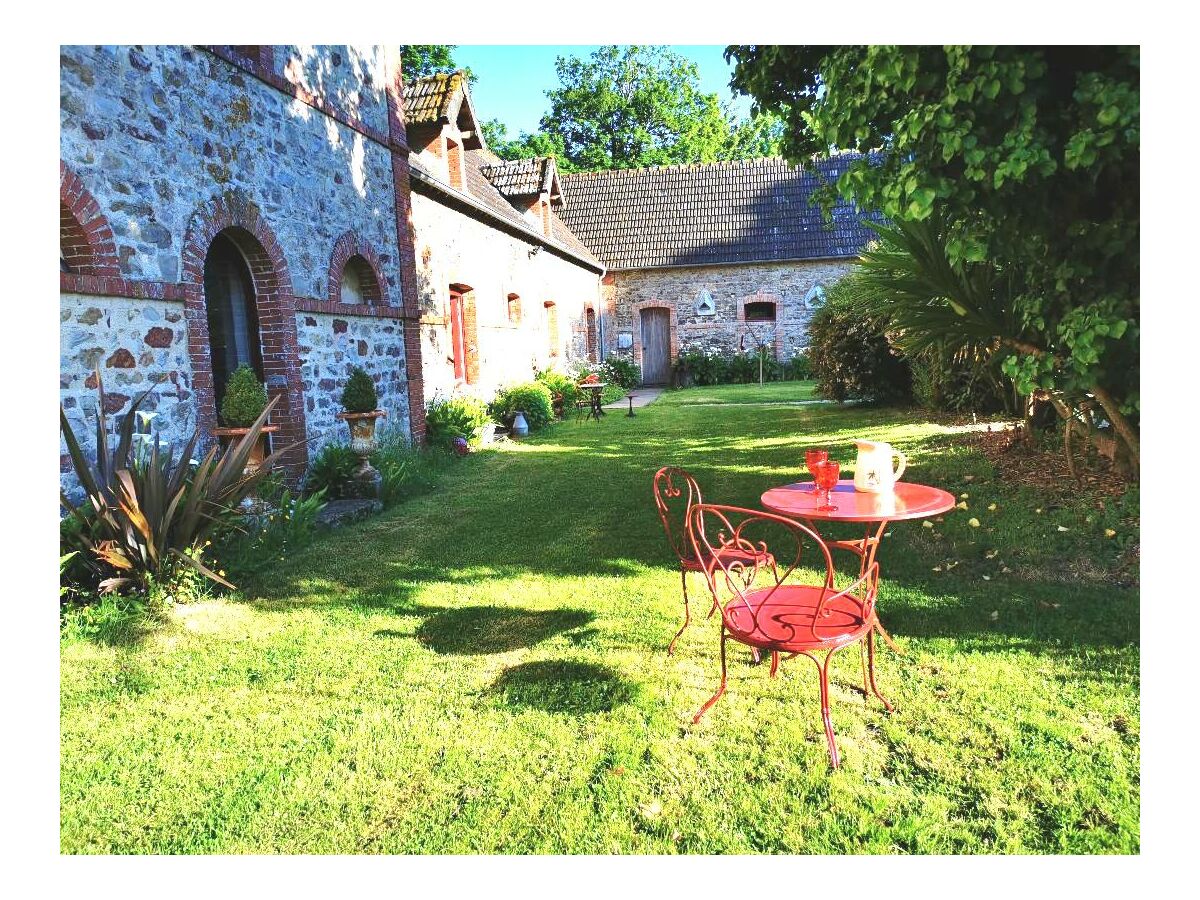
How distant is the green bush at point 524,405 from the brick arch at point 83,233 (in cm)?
715

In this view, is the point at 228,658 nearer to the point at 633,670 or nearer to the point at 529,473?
the point at 633,670

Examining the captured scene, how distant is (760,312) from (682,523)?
16303 mm

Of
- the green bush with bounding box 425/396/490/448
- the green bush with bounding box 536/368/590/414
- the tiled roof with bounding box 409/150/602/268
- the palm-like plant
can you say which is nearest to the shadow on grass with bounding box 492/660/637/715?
the palm-like plant

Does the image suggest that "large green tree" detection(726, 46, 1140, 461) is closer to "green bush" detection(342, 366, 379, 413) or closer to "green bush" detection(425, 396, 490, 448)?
"green bush" detection(342, 366, 379, 413)

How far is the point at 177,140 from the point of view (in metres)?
5.62

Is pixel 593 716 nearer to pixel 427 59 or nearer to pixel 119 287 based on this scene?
pixel 119 287

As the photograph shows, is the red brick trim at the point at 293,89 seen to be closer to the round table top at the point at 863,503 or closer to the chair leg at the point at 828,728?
the round table top at the point at 863,503

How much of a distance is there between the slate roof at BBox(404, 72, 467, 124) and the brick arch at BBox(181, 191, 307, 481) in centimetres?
469

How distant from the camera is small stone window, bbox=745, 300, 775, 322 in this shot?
69.5ft

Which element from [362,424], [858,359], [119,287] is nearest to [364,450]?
[362,424]

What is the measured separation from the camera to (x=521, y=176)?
1539cm

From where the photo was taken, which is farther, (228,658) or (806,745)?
(228,658)

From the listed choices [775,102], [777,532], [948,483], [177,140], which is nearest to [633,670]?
[777,532]
